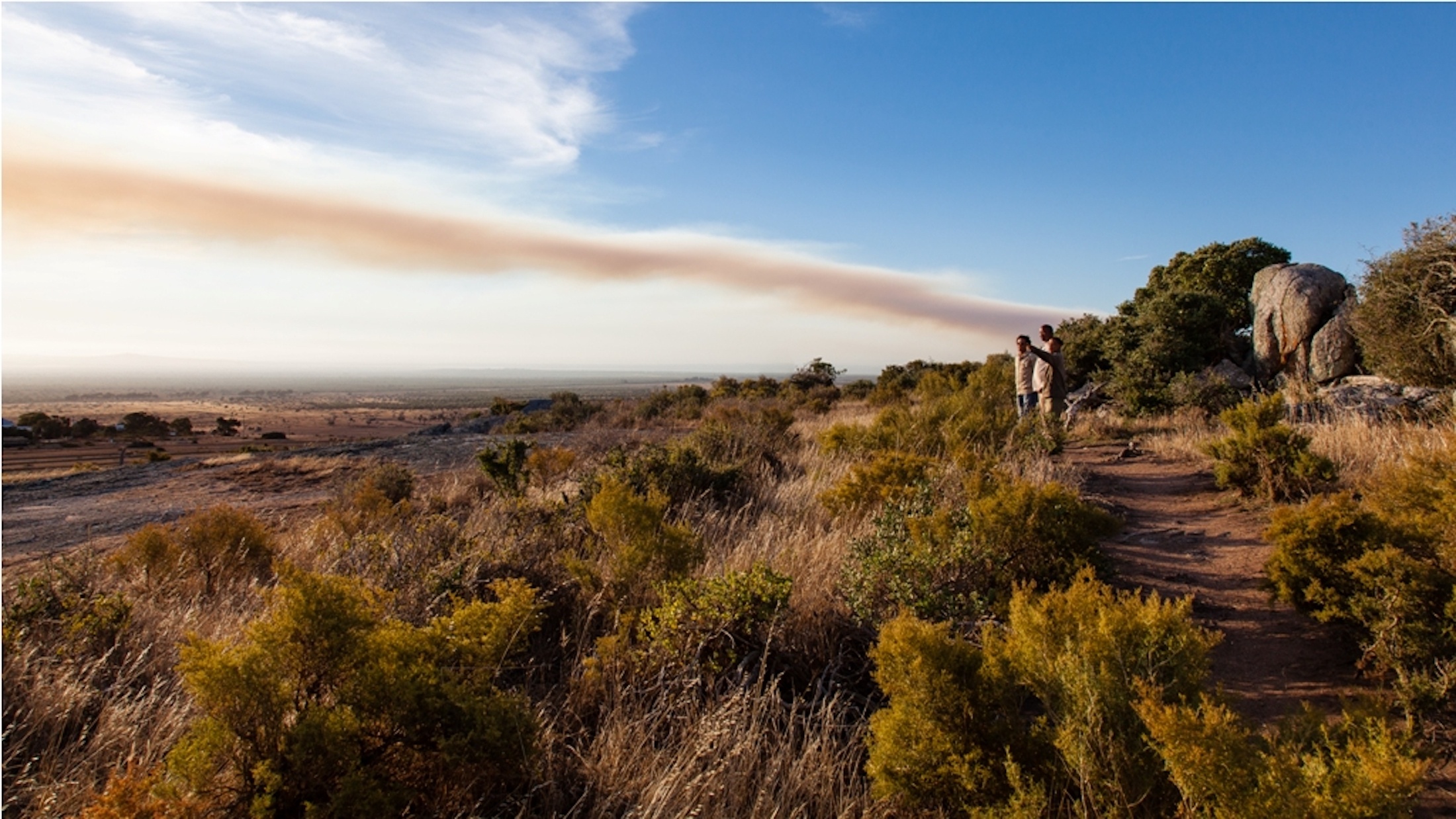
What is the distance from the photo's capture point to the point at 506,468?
7535 mm

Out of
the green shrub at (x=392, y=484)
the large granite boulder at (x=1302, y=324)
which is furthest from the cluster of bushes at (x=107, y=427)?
the large granite boulder at (x=1302, y=324)

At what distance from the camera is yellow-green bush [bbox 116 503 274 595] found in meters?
5.04

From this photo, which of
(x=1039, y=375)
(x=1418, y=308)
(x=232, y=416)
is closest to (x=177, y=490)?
(x=1039, y=375)

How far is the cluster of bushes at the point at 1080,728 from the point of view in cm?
188

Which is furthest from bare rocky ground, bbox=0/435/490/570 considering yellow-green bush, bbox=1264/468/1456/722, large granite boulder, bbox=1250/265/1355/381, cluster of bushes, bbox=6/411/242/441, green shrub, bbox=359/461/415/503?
cluster of bushes, bbox=6/411/242/441

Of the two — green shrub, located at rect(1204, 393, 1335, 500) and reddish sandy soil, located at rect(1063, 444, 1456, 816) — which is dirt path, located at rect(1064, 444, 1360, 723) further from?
green shrub, located at rect(1204, 393, 1335, 500)

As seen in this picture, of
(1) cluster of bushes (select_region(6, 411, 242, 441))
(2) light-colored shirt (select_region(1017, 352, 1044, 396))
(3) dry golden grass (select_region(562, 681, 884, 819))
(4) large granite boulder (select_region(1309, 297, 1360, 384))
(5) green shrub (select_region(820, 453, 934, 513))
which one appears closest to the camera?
(3) dry golden grass (select_region(562, 681, 884, 819))

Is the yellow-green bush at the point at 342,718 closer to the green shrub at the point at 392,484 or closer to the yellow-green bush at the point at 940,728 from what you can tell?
the yellow-green bush at the point at 940,728

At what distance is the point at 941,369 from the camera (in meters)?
24.2

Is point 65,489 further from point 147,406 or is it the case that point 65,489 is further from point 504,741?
point 147,406

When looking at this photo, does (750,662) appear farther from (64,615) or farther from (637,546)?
(64,615)

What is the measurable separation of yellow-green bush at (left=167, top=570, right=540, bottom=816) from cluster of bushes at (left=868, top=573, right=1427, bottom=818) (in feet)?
4.44

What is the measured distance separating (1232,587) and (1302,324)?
484 inches

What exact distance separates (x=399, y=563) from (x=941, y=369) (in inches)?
886
